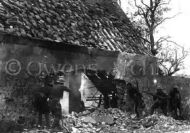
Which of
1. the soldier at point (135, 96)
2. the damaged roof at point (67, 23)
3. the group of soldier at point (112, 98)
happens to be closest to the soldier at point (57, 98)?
the group of soldier at point (112, 98)

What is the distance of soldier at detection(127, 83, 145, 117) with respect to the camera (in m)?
13.2

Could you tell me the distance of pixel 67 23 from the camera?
12.1 m

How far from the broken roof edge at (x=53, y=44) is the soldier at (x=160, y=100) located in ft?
8.57

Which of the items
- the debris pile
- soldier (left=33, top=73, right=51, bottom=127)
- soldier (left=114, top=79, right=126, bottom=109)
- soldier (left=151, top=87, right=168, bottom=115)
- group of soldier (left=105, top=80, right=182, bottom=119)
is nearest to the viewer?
soldier (left=33, top=73, right=51, bottom=127)

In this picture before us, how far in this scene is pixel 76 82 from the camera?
1123cm

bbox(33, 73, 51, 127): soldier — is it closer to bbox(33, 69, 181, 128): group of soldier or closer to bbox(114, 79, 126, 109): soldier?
bbox(33, 69, 181, 128): group of soldier

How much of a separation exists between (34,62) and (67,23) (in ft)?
8.64

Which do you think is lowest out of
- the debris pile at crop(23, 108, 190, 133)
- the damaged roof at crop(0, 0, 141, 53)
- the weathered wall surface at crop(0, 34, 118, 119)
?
the debris pile at crop(23, 108, 190, 133)

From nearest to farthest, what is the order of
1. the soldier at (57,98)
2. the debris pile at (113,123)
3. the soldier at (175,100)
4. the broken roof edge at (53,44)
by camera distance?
the broken roof edge at (53,44) < the soldier at (57,98) < the debris pile at (113,123) < the soldier at (175,100)

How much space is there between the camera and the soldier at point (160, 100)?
1363 centimetres

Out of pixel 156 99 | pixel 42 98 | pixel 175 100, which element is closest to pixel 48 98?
pixel 42 98

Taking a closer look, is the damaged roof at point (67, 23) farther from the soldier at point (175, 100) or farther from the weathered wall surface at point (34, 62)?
the soldier at point (175, 100)

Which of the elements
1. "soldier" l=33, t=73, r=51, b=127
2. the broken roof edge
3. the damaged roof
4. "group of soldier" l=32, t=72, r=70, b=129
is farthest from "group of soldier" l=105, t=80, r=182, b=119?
"soldier" l=33, t=73, r=51, b=127

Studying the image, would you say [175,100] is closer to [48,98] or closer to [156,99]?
[156,99]
